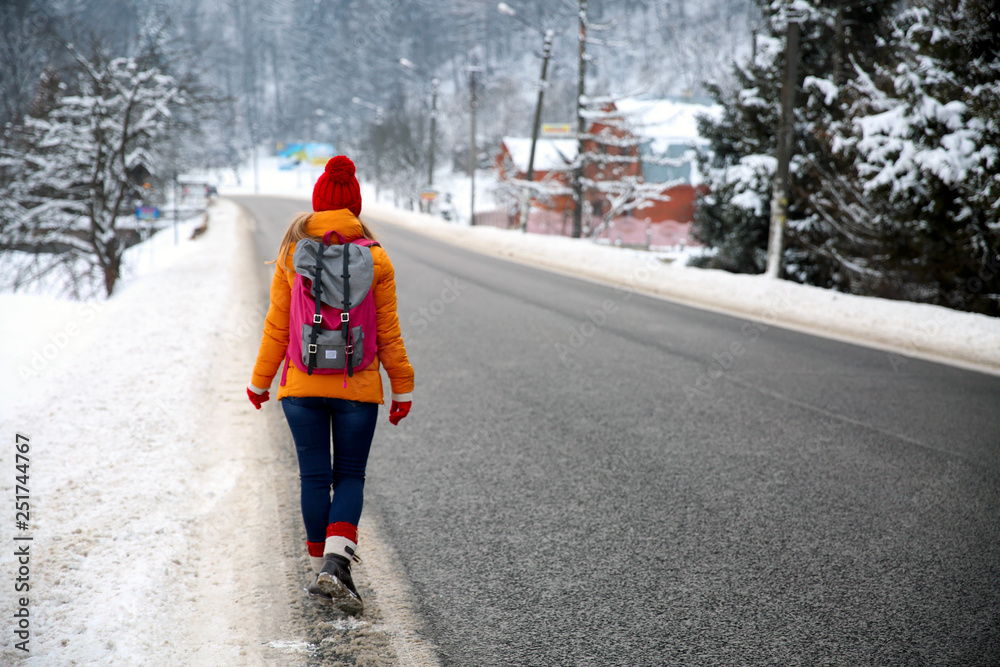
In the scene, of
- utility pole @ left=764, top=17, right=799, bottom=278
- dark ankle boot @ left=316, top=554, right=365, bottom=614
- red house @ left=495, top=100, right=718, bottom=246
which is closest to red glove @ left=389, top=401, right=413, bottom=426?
dark ankle boot @ left=316, top=554, right=365, bottom=614

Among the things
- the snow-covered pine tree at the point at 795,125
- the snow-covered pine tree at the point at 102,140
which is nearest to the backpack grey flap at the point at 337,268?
the snow-covered pine tree at the point at 795,125

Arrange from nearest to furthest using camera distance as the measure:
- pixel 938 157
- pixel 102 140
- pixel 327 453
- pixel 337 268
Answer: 1. pixel 337 268
2. pixel 327 453
3. pixel 938 157
4. pixel 102 140

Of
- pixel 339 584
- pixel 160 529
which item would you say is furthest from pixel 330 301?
pixel 160 529

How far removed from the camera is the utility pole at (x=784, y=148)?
13.4 meters

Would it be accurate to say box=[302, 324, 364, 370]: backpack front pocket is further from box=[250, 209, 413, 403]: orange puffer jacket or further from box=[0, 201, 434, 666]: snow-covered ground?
box=[0, 201, 434, 666]: snow-covered ground

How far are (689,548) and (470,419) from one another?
7.73 ft

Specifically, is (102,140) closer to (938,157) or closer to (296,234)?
(296,234)


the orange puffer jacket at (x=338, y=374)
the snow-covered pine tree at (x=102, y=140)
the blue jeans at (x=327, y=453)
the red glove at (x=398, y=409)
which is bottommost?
the blue jeans at (x=327, y=453)

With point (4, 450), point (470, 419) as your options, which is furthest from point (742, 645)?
point (4, 450)

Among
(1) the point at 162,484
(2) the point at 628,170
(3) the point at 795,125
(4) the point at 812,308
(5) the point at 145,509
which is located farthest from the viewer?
(2) the point at 628,170

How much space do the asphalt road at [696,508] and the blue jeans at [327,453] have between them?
0.54 metres

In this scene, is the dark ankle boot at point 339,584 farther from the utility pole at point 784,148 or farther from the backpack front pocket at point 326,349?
the utility pole at point 784,148

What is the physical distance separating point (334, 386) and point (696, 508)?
226cm

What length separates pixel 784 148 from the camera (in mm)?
13602
